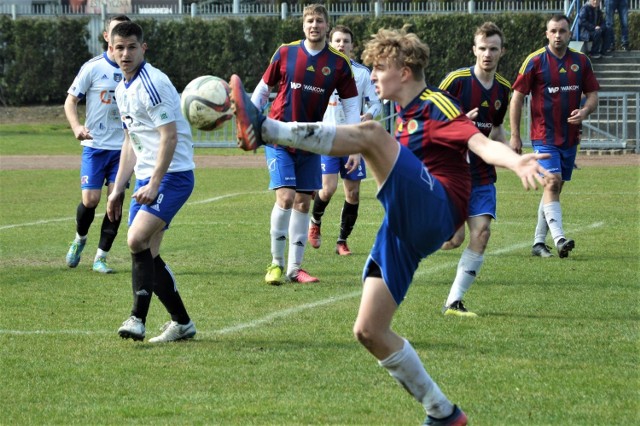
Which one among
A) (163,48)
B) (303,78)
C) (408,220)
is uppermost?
(163,48)

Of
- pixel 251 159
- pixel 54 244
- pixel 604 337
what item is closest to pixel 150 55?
pixel 251 159

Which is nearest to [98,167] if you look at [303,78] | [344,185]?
[303,78]

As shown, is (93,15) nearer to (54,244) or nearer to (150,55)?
(150,55)

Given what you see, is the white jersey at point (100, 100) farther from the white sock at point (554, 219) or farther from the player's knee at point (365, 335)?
the player's knee at point (365, 335)

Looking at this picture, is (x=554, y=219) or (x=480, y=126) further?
(x=554, y=219)

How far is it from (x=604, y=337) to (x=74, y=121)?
6.06 meters

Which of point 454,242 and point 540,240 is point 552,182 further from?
point 540,240

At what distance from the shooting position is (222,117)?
18.7 feet

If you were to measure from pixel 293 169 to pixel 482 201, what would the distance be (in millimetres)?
2119

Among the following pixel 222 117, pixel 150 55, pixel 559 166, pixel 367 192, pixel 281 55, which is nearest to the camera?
pixel 222 117

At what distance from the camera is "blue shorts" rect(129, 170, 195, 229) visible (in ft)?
25.8

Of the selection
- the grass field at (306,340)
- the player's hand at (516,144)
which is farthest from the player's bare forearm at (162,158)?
the player's hand at (516,144)

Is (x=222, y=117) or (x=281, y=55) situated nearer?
(x=222, y=117)

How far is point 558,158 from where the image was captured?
12.6 metres
